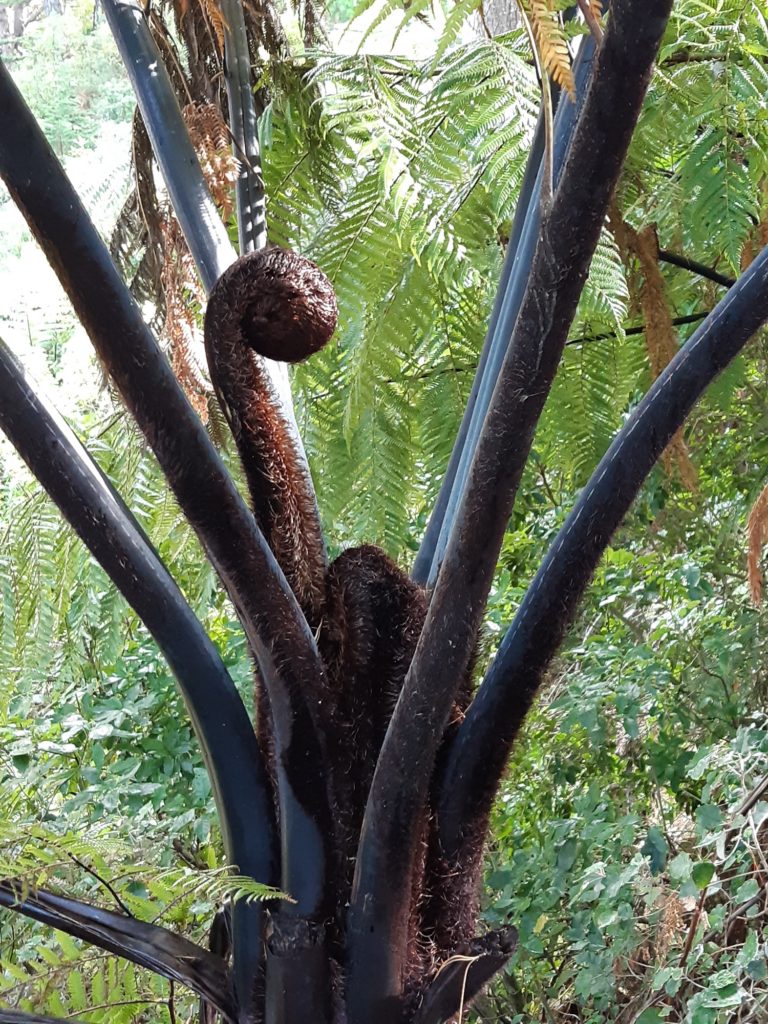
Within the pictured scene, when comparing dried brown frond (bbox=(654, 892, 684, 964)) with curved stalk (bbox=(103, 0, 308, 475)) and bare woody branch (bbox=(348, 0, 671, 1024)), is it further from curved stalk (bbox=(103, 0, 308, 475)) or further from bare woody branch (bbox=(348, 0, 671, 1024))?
curved stalk (bbox=(103, 0, 308, 475))

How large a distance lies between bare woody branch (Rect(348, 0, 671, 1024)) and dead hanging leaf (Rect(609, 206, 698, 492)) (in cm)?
73

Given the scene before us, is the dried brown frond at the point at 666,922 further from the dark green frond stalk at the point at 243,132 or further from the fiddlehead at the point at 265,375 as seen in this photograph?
the dark green frond stalk at the point at 243,132

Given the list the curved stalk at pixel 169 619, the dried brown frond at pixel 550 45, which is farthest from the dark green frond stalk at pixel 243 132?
the dried brown frond at pixel 550 45

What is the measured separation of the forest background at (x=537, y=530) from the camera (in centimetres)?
147

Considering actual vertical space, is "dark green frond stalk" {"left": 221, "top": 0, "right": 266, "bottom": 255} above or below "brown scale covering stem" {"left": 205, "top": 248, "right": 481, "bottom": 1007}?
above

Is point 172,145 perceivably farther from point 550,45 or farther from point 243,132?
point 550,45

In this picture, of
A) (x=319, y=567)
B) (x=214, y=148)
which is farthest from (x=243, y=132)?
(x=319, y=567)

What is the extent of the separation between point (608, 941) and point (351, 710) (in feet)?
4.58

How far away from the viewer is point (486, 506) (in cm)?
80

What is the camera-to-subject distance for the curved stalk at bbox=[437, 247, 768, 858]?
0.88 m

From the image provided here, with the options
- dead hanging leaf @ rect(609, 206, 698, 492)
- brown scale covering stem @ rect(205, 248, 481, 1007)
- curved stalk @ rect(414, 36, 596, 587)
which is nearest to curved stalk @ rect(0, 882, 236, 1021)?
brown scale covering stem @ rect(205, 248, 481, 1007)

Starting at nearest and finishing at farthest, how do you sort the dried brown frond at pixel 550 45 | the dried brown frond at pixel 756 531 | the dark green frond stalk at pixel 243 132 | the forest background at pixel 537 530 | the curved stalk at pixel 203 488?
the dried brown frond at pixel 550 45 < the curved stalk at pixel 203 488 < the dried brown frond at pixel 756 531 < the dark green frond stalk at pixel 243 132 < the forest background at pixel 537 530

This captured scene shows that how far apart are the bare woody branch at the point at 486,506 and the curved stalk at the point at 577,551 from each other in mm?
88

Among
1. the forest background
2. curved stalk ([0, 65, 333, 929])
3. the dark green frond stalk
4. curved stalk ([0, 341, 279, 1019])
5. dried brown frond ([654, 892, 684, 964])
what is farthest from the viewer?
dried brown frond ([654, 892, 684, 964])
